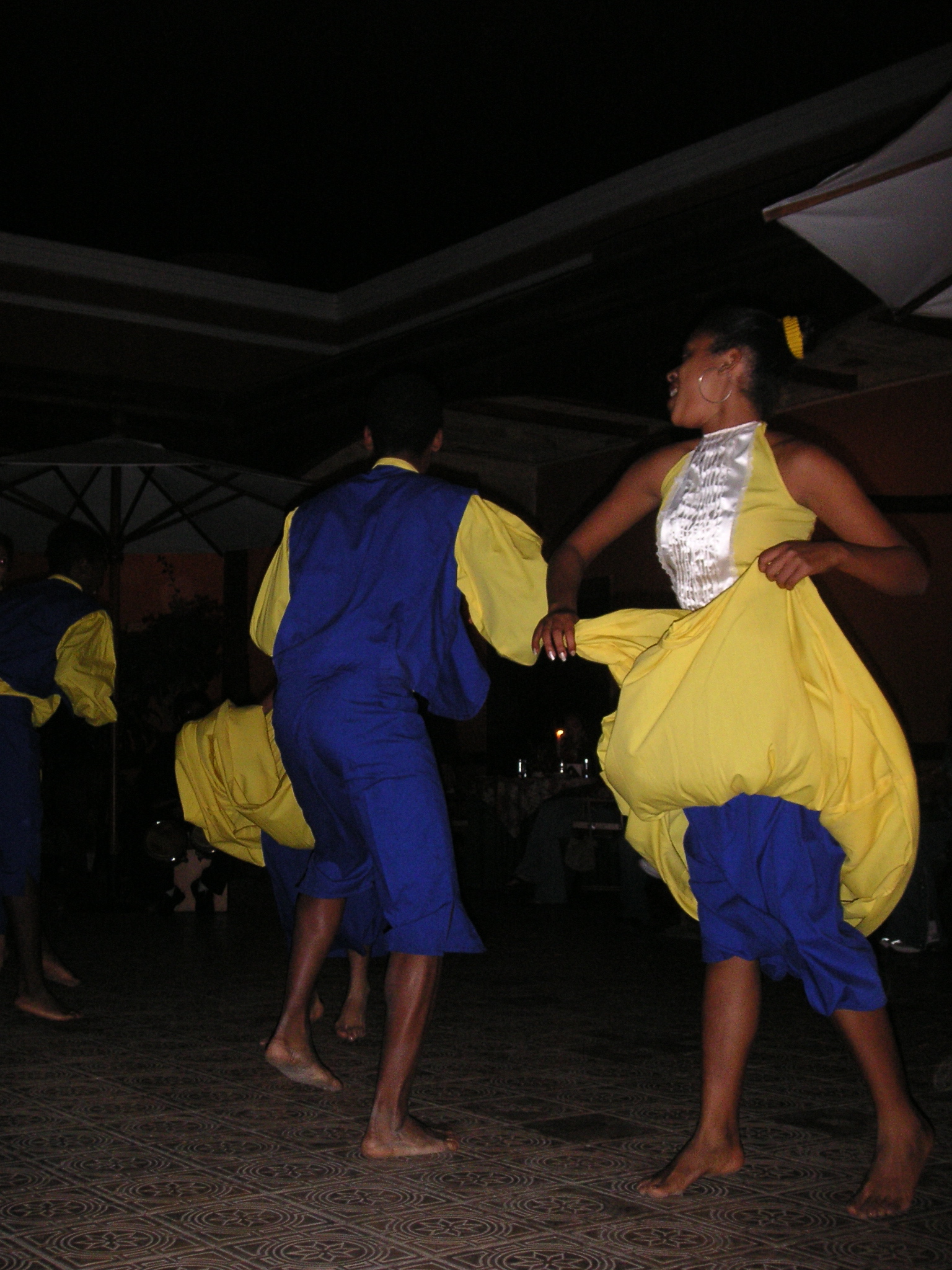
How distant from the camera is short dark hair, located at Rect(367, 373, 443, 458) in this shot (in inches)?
115

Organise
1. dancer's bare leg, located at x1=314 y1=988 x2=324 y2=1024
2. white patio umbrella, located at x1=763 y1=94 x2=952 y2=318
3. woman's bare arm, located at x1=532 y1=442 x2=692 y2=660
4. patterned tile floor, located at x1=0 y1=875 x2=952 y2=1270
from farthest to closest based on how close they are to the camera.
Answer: dancer's bare leg, located at x1=314 y1=988 x2=324 y2=1024, white patio umbrella, located at x1=763 y1=94 x2=952 y2=318, woman's bare arm, located at x1=532 y1=442 x2=692 y2=660, patterned tile floor, located at x1=0 y1=875 x2=952 y2=1270

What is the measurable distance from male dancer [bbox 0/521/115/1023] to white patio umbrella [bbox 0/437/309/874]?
2.87 meters

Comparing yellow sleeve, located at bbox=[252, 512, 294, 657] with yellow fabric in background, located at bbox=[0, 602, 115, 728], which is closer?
yellow sleeve, located at bbox=[252, 512, 294, 657]

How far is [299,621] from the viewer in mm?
2777

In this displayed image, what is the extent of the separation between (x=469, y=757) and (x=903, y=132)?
9.43 m

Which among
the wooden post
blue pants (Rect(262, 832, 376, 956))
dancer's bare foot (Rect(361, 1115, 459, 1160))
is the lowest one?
dancer's bare foot (Rect(361, 1115, 459, 1160))

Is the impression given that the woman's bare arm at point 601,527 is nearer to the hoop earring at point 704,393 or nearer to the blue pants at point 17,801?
the hoop earring at point 704,393

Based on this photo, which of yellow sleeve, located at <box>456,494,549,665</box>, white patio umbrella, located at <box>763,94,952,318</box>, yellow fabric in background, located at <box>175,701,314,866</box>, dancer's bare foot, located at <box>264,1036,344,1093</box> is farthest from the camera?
yellow fabric in background, located at <box>175,701,314,866</box>

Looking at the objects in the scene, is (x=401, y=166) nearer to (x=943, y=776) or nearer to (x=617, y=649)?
(x=943, y=776)

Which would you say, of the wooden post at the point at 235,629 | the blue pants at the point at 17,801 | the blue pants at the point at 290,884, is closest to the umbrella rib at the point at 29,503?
the blue pants at the point at 17,801

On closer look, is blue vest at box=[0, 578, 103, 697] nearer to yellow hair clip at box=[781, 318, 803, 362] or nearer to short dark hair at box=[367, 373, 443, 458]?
short dark hair at box=[367, 373, 443, 458]

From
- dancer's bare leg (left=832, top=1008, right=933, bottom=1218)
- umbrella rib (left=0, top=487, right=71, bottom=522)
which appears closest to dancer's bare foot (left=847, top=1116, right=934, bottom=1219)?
dancer's bare leg (left=832, top=1008, right=933, bottom=1218)

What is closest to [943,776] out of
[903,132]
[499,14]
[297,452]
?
[903,132]

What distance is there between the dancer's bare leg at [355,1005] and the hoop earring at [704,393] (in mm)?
2010
